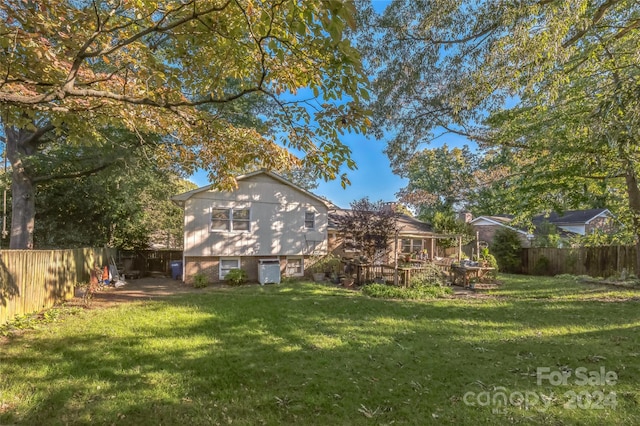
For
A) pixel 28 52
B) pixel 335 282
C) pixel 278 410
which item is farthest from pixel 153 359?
pixel 335 282

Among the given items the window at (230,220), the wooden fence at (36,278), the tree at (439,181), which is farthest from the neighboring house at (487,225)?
the wooden fence at (36,278)

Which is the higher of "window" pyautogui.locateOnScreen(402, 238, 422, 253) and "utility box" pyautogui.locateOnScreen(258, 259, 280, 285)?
"window" pyautogui.locateOnScreen(402, 238, 422, 253)

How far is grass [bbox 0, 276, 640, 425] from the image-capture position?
344 centimetres

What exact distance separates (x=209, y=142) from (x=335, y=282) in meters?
10.3

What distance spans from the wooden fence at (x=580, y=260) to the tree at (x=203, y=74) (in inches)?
676

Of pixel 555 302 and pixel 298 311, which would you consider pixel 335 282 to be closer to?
pixel 298 311

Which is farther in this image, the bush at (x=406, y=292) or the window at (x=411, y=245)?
the window at (x=411, y=245)

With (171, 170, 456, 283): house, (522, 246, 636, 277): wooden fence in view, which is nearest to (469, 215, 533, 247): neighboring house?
(522, 246, 636, 277): wooden fence

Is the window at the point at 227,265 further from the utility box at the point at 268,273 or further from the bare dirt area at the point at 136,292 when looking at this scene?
the bare dirt area at the point at 136,292

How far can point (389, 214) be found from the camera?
14219 millimetres

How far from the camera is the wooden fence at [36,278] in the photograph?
20.9ft

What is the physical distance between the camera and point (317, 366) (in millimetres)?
4676

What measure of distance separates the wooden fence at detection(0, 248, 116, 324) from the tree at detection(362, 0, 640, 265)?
8363mm

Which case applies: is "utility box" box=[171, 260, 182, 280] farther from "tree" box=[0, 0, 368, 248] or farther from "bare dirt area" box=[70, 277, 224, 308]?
"tree" box=[0, 0, 368, 248]
